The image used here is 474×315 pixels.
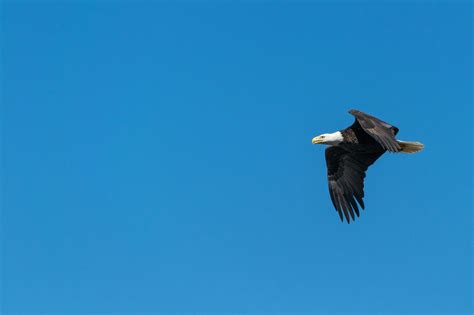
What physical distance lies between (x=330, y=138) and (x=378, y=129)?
1.35 metres

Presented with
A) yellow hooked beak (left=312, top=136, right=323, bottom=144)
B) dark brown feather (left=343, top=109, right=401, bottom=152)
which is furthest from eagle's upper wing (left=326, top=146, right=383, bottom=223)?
dark brown feather (left=343, top=109, right=401, bottom=152)

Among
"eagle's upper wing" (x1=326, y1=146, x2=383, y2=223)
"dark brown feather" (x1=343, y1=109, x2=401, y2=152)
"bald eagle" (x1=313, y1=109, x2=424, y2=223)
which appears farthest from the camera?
"eagle's upper wing" (x1=326, y1=146, x2=383, y2=223)

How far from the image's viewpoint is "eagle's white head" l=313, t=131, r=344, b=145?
13.4 m

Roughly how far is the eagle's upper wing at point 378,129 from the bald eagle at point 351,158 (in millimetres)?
15

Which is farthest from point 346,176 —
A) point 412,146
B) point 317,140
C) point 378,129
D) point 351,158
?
point 378,129

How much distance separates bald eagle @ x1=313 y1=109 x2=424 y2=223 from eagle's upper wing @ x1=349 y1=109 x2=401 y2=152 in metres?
0.02

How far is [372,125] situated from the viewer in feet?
40.2

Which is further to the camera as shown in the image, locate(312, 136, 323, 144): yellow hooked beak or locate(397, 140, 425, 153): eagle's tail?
locate(312, 136, 323, 144): yellow hooked beak

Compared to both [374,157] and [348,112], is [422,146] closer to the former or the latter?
[374,157]

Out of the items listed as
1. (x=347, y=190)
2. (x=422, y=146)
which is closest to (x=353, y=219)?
(x=347, y=190)

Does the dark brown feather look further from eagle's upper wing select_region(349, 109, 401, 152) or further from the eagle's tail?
the eagle's tail

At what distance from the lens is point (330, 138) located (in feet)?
44.0

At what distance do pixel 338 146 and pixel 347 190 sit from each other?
770mm

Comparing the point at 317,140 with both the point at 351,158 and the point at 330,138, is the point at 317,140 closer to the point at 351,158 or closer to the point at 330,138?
the point at 330,138
